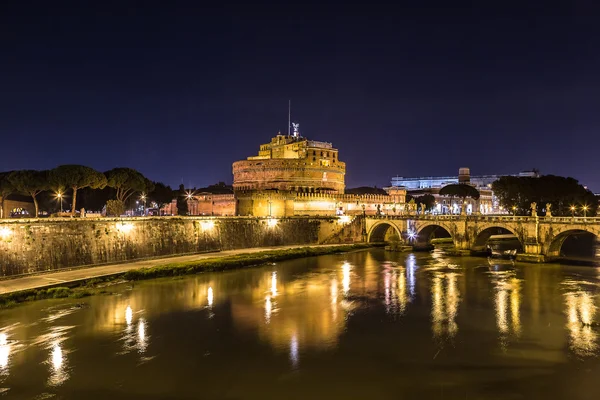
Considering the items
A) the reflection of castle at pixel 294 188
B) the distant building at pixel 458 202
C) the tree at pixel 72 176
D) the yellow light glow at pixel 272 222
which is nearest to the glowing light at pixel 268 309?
the tree at pixel 72 176

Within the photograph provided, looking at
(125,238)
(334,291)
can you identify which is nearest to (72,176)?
(125,238)

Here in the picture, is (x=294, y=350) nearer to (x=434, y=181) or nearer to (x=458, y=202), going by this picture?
(x=458, y=202)

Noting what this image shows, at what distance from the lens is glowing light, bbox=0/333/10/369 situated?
53.1 feet

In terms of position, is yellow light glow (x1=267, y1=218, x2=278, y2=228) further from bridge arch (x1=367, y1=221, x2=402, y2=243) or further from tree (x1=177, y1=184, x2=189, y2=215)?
tree (x1=177, y1=184, x2=189, y2=215)

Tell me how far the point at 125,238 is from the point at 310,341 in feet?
70.0

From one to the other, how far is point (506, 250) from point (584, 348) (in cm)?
3259

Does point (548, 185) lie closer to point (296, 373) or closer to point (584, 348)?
point (584, 348)

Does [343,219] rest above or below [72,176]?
below

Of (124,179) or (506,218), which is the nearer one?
(506,218)

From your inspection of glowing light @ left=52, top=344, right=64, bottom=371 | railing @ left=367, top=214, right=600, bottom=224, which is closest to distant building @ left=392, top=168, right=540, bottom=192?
railing @ left=367, top=214, right=600, bottom=224

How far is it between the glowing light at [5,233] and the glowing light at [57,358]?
12.5 meters

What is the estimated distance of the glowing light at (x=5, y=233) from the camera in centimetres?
2706

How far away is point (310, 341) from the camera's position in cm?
1861

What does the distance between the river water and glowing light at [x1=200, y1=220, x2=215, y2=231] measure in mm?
11865
